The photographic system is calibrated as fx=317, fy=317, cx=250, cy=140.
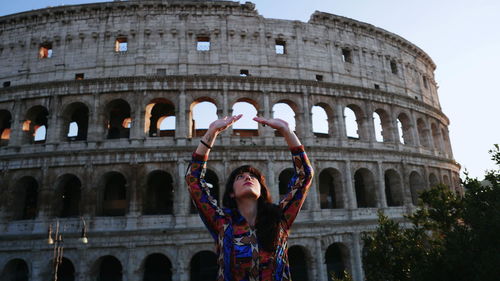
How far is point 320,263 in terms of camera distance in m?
18.2

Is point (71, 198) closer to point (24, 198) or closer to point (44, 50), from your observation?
point (24, 198)

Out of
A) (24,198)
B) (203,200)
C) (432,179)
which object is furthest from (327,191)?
(203,200)

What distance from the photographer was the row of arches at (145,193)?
18.1 m

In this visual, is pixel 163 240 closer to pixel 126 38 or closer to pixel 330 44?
pixel 126 38

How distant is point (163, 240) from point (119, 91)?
9.50m

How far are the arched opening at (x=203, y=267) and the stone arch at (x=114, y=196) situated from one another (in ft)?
18.0

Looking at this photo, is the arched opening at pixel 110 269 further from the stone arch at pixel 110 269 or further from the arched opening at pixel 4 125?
the arched opening at pixel 4 125

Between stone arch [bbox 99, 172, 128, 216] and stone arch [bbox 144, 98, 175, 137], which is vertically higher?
stone arch [bbox 144, 98, 175, 137]

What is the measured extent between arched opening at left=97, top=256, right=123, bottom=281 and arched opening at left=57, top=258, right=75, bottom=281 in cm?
178

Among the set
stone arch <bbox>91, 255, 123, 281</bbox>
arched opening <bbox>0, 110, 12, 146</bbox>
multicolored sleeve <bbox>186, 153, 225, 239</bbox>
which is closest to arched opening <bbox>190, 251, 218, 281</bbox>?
stone arch <bbox>91, 255, 123, 281</bbox>

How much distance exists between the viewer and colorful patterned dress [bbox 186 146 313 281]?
2590mm

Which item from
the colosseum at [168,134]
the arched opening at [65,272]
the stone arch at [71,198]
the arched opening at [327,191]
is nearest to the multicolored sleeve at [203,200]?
the colosseum at [168,134]

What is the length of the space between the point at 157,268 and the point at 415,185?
18.7 meters

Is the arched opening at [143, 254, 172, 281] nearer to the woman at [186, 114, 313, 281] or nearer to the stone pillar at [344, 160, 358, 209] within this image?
the stone pillar at [344, 160, 358, 209]
